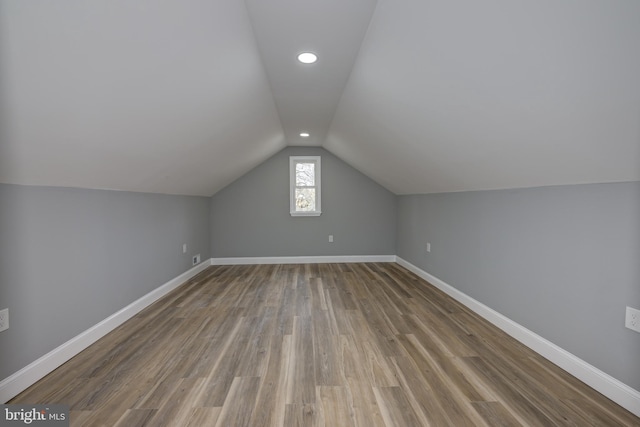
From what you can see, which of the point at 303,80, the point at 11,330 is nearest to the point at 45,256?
the point at 11,330

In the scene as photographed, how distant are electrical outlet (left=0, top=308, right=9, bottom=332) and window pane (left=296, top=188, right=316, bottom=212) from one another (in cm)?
410

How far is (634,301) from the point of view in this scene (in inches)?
60.2

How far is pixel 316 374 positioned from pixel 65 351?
5.74 ft

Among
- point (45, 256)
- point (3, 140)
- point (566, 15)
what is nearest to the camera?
point (566, 15)

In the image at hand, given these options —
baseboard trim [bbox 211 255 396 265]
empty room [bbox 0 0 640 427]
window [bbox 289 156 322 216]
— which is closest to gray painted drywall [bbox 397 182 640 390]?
empty room [bbox 0 0 640 427]

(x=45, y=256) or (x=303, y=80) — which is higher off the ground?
(x=303, y=80)

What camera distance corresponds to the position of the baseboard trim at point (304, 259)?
5.24 meters

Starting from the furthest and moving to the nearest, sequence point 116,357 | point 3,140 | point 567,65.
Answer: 1. point 116,357
2. point 3,140
3. point 567,65

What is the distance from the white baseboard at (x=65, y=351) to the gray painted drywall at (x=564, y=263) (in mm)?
3381

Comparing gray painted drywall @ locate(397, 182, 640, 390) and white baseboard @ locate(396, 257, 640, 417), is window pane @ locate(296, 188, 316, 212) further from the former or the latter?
white baseboard @ locate(396, 257, 640, 417)

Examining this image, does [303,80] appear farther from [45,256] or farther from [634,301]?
[634,301]

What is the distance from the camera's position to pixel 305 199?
17.8 feet

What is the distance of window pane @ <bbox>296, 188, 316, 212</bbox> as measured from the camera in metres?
5.42

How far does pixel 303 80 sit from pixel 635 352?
2.88 metres
